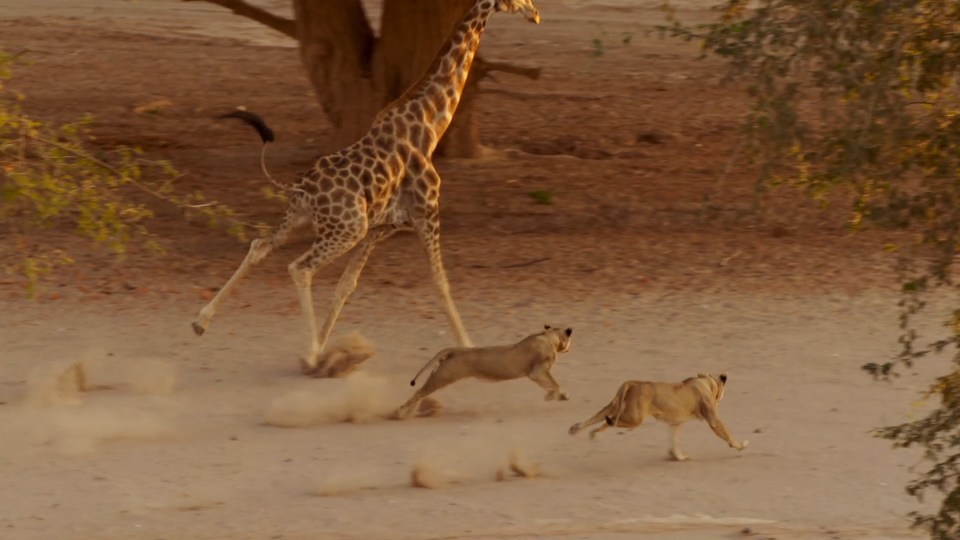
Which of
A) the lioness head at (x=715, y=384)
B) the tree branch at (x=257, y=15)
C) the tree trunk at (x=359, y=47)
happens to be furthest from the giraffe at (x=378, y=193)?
the tree branch at (x=257, y=15)

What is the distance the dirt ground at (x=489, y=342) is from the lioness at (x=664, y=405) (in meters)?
0.28

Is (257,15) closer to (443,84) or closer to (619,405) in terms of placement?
(443,84)

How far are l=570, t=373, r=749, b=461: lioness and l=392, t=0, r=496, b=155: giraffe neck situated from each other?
2501 mm

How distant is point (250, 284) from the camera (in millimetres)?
12156

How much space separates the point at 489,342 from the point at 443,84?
5.41ft

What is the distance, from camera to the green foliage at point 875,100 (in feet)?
19.8

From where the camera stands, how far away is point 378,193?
9.99 metres

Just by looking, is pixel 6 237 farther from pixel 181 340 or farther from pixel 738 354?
pixel 738 354

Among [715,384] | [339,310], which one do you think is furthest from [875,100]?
[339,310]

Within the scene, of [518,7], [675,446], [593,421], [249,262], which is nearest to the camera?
[593,421]

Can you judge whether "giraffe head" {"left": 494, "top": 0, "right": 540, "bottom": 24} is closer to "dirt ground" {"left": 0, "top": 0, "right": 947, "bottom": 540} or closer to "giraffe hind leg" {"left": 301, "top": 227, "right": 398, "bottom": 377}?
"dirt ground" {"left": 0, "top": 0, "right": 947, "bottom": 540}

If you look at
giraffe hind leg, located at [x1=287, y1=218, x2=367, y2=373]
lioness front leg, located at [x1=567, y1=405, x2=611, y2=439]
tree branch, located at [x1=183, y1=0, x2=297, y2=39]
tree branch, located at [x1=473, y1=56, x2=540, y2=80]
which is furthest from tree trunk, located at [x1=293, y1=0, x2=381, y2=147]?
lioness front leg, located at [x1=567, y1=405, x2=611, y2=439]

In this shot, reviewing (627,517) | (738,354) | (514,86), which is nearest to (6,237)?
(738,354)

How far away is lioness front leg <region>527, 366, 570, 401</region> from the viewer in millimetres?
8969
